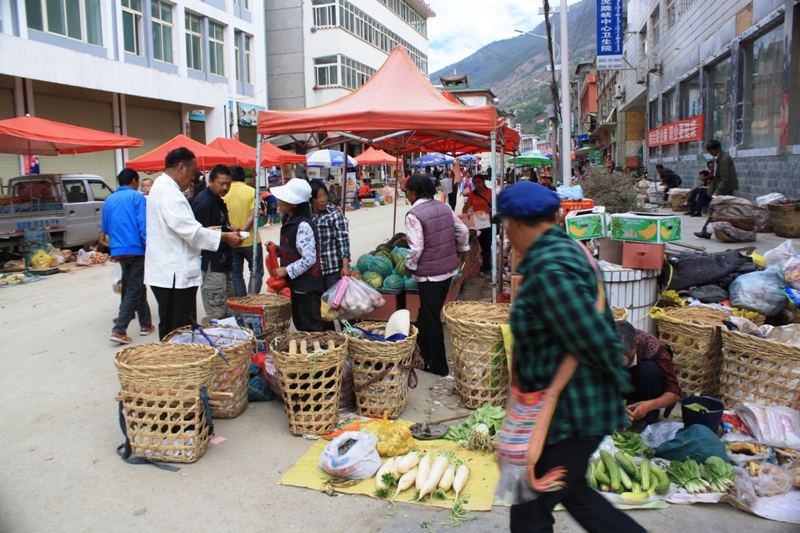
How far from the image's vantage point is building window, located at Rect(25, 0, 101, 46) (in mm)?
16852

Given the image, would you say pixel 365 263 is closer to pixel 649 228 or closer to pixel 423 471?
pixel 649 228

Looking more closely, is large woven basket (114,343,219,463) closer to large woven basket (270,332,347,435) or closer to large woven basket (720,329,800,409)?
large woven basket (270,332,347,435)

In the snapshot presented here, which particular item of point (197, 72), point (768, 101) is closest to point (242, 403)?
point (768, 101)

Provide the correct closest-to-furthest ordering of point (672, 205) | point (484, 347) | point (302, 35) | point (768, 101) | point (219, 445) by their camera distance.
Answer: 1. point (219, 445)
2. point (484, 347)
3. point (768, 101)
4. point (672, 205)
5. point (302, 35)

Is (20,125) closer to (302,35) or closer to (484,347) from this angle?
(484,347)

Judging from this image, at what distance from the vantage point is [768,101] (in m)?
12.5

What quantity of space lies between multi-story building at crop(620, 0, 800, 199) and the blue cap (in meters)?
10.8

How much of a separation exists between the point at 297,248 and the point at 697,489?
11.1ft

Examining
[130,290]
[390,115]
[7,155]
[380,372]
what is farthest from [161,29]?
[380,372]

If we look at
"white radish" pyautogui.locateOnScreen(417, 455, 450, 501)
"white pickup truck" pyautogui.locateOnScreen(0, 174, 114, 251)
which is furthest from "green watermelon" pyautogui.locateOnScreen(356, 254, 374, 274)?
"white pickup truck" pyautogui.locateOnScreen(0, 174, 114, 251)

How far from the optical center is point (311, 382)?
4148mm

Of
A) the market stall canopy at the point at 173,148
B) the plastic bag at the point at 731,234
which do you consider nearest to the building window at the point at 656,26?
the plastic bag at the point at 731,234

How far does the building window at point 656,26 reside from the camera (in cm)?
2374

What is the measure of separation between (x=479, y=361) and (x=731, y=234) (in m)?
6.56
